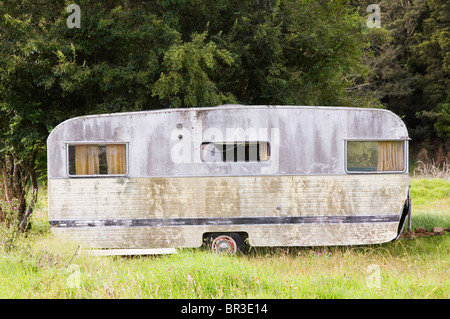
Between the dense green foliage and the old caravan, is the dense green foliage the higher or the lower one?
the higher one

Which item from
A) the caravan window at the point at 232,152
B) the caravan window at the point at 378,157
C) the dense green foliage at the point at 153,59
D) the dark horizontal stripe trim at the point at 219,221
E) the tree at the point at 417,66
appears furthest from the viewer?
the tree at the point at 417,66

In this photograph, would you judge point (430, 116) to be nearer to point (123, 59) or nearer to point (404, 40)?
point (404, 40)

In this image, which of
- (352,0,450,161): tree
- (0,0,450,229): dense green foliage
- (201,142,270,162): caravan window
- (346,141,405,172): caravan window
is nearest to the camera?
(201,142,270,162): caravan window

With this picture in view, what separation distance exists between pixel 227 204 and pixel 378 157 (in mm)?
2812

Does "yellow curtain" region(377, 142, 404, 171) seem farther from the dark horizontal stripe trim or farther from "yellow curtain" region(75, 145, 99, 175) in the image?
"yellow curtain" region(75, 145, 99, 175)

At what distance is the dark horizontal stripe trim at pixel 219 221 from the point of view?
24.9ft

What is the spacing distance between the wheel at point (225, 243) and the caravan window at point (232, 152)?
133 cm

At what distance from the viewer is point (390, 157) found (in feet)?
25.8

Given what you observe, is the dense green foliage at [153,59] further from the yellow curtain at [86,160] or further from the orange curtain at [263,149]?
the orange curtain at [263,149]

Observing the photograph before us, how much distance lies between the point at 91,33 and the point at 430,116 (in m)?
28.2

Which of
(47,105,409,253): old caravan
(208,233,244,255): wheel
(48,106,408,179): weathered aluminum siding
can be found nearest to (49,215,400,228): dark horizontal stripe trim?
(47,105,409,253): old caravan

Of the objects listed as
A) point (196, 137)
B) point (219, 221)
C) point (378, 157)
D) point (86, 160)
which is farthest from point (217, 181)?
point (378, 157)

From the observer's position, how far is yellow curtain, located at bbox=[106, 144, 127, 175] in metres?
7.67

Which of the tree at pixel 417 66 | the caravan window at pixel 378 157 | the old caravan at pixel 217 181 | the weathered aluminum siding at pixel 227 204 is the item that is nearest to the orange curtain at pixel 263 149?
the old caravan at pixel 217 181
